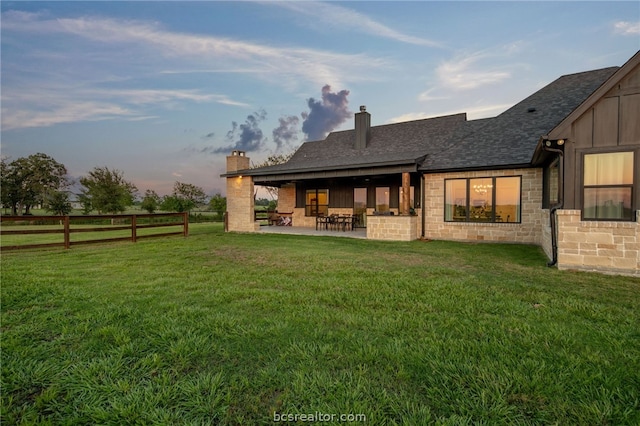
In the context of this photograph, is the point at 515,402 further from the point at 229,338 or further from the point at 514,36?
the point at 514,36

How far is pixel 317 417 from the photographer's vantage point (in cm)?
174

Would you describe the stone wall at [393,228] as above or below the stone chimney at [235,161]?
below

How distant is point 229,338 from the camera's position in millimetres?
2791

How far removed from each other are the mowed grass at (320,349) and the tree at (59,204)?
30.8 metres

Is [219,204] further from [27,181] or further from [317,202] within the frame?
[27,181]

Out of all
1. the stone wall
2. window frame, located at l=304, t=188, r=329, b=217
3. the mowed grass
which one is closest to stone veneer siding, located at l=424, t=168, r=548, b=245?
the stone wall

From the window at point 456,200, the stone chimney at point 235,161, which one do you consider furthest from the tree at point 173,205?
the window at point 456,200

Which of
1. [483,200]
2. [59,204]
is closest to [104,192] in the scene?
[59,204]

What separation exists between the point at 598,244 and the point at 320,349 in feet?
21.5

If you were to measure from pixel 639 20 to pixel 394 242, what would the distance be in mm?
10435

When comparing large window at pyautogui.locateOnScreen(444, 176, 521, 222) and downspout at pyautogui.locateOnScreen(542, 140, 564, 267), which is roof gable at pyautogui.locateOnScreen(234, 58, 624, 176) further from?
downspout at pyautogui.locateOnScreen(542, 140, 564, 267)

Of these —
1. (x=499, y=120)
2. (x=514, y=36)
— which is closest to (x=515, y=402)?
(x=499, y=120)

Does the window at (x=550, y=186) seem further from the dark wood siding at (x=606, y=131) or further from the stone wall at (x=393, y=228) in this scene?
the stone wall at (x=393, y=228)

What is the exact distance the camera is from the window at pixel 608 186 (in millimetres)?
5637
